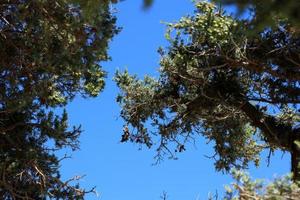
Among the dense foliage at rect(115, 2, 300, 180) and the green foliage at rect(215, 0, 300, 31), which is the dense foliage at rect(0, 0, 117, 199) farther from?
the green foliage at rect(215, 0, 300, 31)

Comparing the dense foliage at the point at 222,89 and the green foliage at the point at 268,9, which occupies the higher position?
the dense foliage at the point at 222,89

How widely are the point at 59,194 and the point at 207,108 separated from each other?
165 inches

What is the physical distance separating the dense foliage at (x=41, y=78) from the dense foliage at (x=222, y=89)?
63.5 inches

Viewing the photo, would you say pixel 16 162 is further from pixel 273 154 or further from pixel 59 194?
pixel 273 154

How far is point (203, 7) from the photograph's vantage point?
12.3 m

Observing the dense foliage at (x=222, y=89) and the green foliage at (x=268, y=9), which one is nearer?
the green foliage at (x=268, y=9)

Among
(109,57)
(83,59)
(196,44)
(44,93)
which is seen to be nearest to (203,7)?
(196,44)

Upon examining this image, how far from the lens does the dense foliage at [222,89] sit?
457 inches

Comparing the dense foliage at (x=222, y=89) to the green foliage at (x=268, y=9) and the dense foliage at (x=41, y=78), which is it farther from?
the green foliage at (x=268, y=9)

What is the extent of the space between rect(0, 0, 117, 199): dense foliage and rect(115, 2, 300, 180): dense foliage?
5.29ft

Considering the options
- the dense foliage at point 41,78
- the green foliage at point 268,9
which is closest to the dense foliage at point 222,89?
the dense foliage at point 41,78

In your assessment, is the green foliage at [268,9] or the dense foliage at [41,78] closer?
the green foliage at [268,9]

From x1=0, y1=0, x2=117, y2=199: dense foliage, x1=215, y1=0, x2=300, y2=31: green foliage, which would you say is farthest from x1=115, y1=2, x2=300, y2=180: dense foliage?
x1=215, y1=0, x2=300, y2=31: green foliage

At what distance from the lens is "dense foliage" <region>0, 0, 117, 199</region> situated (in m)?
10.5
